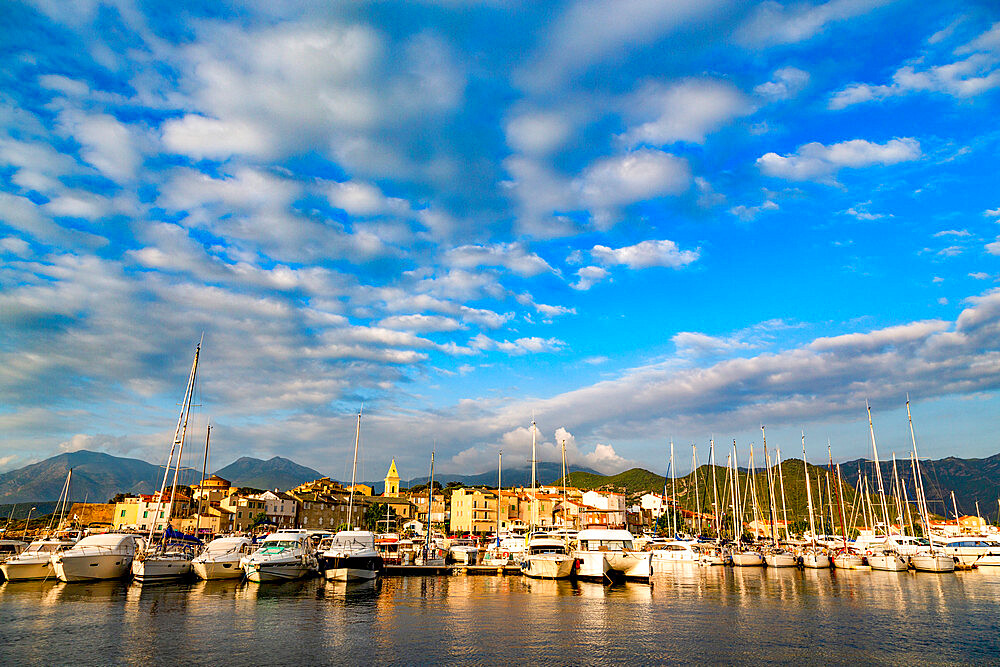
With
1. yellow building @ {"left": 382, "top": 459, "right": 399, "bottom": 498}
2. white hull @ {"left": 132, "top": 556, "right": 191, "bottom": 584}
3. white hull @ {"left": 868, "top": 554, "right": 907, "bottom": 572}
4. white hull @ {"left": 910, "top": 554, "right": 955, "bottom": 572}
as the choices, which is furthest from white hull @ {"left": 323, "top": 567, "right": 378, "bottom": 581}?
yellow building @ {"left": 382, "top": 459, "right": 399, "bottom": 498}

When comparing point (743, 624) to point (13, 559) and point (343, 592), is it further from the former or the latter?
point (13, 559)

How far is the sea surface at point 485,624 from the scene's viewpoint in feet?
76.9

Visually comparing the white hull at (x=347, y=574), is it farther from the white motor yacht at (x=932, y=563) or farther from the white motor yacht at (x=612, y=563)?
the white motor yacht at (x=932, y=563)

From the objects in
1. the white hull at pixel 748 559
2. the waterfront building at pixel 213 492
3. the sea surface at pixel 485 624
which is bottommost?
the white hull at pixel 748 559

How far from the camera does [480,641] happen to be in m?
25.9

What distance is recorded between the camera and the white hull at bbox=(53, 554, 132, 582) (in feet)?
144

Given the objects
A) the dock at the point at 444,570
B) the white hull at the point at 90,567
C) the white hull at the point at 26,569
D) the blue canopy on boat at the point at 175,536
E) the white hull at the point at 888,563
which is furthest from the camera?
the white hull at the point at 888,563

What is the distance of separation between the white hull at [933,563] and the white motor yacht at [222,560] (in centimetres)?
7242

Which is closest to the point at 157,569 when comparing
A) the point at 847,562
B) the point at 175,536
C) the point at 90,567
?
the point at 90,567

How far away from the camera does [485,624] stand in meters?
29.9

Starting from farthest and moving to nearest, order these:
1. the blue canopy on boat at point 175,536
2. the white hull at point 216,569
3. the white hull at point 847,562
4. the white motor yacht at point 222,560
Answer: the white hull at point 847,562
the blue canopy on boat at point 175,536
the white motor yacht at point 222,560
the white hull at point 216,569

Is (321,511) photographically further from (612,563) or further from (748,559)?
(612,563)

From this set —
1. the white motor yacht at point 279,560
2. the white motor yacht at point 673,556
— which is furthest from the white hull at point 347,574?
the white motor yacht at point 673,556

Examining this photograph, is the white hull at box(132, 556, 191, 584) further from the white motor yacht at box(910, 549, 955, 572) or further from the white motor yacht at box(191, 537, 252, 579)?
the white motor yacht at box(910, 549, 955, 572)
